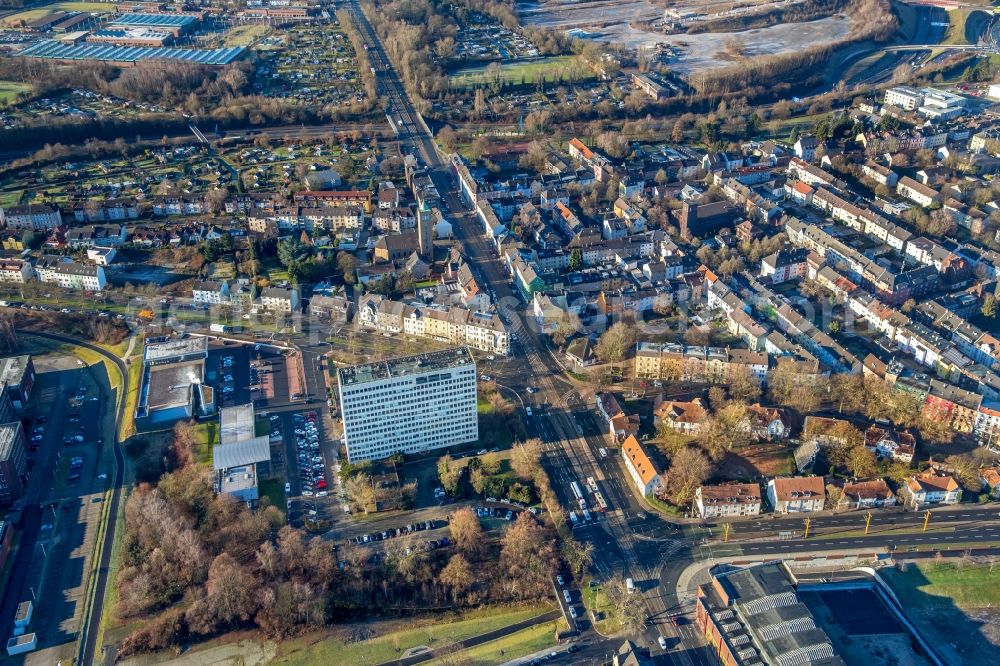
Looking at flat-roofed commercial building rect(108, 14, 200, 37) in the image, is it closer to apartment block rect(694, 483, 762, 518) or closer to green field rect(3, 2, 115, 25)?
green field rect(3, 2, 115, 25)

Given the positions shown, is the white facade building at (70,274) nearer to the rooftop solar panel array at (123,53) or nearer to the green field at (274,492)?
the green field at (274,492)

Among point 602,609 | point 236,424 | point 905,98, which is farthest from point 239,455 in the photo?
point 905,98

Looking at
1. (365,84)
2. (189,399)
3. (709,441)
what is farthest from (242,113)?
(709,441)

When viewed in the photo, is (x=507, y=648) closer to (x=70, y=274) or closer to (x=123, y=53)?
(x=70, y=274)

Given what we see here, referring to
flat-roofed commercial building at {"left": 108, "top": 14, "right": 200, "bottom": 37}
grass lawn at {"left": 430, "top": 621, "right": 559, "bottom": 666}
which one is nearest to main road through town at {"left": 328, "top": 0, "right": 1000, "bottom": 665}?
grass lawn at {"left": 430, "top": 621, "right": 559, "bottom": 666}

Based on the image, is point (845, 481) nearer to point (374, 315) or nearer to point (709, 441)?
point (709, 441)

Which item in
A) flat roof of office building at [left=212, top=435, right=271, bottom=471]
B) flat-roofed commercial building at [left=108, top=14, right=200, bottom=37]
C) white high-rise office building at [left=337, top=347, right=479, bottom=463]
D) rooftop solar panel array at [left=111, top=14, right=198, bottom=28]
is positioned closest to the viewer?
flat roof of office building at [left=212, top=435, right=271, bottom=471]

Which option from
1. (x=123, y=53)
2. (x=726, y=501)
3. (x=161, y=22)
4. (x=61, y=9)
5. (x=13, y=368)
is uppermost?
(x=61, y=9)
